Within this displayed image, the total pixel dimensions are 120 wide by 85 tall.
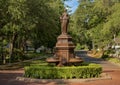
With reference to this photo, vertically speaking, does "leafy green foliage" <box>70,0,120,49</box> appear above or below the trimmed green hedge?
above

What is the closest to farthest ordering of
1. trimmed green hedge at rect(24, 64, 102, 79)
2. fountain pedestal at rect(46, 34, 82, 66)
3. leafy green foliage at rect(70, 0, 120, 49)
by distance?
trimmed green hedge at rect(24, 64, 102, 79)
fountain pedestal at rect(46, 34, 82, 66)
leafy green foliage at rect(70, 0, 120, 49)

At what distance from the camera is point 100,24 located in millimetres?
66000

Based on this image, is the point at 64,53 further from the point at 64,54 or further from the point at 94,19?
the point at 94,19

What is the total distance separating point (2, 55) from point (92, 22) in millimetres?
32313

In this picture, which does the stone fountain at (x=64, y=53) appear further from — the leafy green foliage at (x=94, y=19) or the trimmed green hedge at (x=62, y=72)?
the leafy green foliage at (x=94, y=19)

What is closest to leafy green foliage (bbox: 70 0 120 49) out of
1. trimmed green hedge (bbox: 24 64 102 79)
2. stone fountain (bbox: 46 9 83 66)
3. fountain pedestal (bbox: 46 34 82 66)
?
stone fountain (bbox: 46 9 83 66)

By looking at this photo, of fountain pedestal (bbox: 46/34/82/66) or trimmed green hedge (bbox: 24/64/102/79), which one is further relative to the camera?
fountain pedestal (bbox: 46/34/82/66)

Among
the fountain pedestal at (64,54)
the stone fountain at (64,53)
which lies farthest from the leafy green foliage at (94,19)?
the fountain pedestal at (64,54)

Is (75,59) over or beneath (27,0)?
beneath

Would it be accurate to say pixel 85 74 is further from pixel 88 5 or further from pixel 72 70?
pixel 88 5

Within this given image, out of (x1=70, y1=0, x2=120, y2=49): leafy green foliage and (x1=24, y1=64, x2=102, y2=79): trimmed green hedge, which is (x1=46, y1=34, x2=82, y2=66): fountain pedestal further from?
(x1=70, y1=0, x2=120, y2=49): leafy green foliage

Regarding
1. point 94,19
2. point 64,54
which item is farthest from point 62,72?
point 94,19

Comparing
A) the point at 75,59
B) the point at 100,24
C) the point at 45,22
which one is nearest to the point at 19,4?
the point at 45,22

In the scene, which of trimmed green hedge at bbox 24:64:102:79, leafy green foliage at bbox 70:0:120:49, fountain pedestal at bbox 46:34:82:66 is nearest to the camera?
trimmed green hedge at bbox 24:64:102:79
